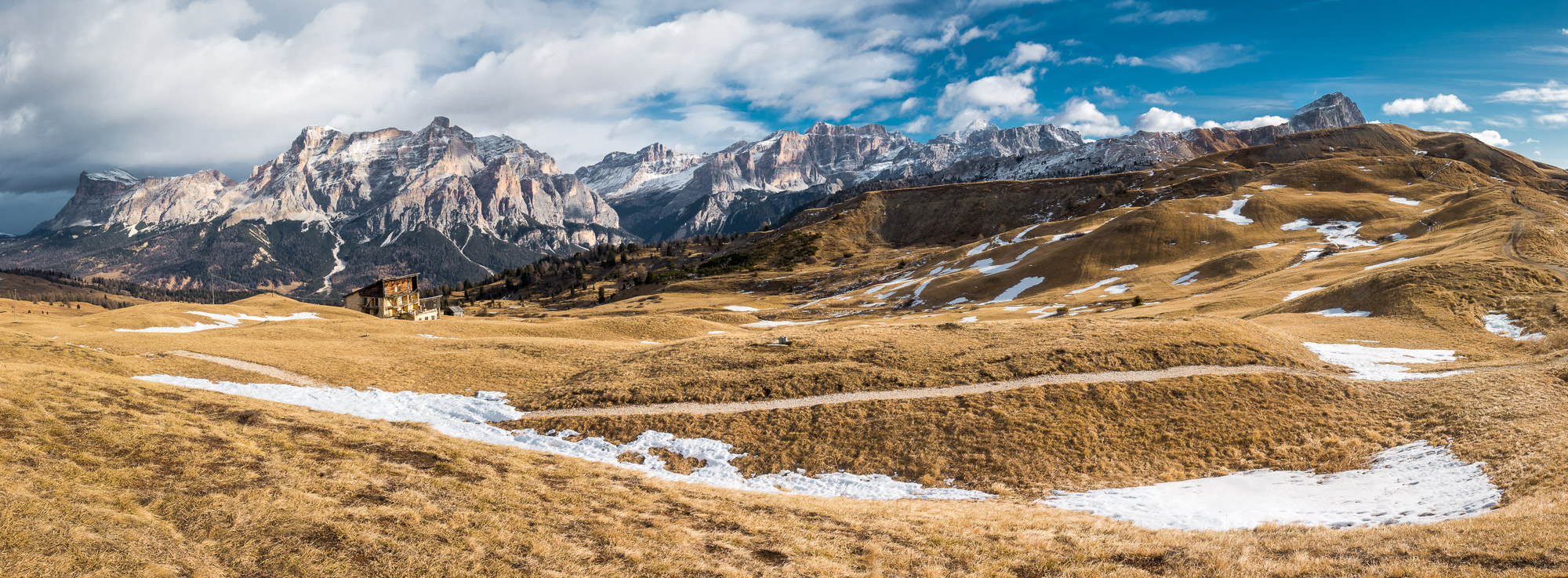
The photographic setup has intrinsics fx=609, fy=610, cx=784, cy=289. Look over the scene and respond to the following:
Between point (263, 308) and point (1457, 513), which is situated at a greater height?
point (263, 308)

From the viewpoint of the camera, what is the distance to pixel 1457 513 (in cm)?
1770

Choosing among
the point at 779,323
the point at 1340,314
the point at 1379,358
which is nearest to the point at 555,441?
the point at 1379,358

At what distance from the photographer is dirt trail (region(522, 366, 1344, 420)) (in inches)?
1270

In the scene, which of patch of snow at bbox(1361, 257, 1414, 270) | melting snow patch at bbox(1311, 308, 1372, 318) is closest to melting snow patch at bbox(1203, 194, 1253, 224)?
patch of snow at bbox(1361, 257, 1414, 270)

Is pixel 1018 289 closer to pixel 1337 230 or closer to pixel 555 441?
Result: pixel 1337 230

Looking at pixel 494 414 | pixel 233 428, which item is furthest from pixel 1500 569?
pixel 494 414

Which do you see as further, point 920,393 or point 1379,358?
point 1379,358

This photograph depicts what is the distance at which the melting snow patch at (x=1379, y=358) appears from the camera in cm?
3228

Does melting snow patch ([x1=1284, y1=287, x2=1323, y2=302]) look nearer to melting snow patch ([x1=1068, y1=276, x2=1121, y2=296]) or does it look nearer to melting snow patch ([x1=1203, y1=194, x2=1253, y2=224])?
melting snow patch ([x1=1068, y1=276, x2=1121, y2=296])

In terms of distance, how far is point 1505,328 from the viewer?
40062 mm

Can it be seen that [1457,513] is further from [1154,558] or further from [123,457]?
[123,457]

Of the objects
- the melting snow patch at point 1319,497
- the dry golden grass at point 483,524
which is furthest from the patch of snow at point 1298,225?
the dry golden grass at point 483,524

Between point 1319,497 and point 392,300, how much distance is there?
114533mm

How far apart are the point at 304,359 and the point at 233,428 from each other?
2323 centimetres
